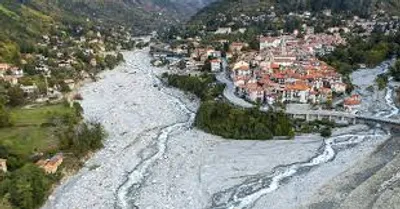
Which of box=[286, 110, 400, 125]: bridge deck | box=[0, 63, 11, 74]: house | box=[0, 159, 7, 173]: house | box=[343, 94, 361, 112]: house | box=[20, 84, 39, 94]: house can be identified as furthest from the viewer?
box=[0, 63, 11, 74]: house

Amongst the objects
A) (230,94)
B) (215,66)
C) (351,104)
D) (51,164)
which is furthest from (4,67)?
(351,104)

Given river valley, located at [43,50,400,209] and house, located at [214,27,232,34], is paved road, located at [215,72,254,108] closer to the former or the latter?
river valley, located at [43,50,400,209]

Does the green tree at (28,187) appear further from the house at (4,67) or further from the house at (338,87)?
the house at (4,67)

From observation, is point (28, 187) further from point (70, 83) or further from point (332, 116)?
point (70, 83)

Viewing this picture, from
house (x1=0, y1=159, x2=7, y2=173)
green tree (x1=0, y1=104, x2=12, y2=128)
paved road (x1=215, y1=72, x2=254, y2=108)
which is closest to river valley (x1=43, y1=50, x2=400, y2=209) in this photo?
house (x1=0, y1=159, x2=7, y2=173)

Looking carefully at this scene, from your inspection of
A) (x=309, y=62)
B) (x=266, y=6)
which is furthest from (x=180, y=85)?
(x=266, y=6)
